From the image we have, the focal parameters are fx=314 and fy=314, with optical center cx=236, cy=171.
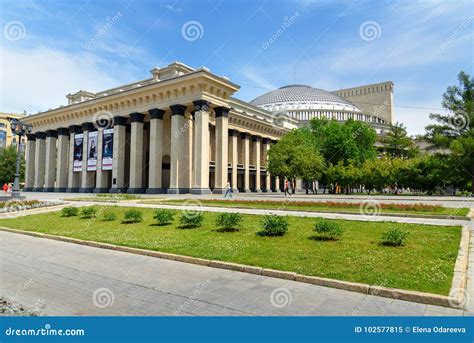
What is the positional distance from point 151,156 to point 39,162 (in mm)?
33429

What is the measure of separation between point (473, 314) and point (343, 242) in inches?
191

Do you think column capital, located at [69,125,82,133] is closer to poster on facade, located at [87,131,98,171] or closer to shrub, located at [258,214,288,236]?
poster on facade, located at [87,131,98,171]

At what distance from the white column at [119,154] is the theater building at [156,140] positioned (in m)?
0.15

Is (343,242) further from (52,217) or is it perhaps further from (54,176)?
(54,176)

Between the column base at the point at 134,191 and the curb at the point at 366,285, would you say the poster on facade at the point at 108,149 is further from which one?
the curb at the point at 366,285

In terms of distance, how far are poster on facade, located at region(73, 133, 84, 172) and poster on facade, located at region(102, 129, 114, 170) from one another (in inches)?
250

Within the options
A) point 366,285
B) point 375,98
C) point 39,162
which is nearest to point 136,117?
point 39,162

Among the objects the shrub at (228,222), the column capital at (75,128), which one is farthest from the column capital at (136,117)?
the shrub at (228,222)

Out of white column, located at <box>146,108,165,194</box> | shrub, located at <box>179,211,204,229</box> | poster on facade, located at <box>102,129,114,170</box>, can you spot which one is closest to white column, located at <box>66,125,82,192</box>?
poster on facade, located at <box>102,129,114,170</box>

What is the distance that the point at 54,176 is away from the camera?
6122 cm

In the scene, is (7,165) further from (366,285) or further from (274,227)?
(366,285)

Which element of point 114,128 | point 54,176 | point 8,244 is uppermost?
point 114,128

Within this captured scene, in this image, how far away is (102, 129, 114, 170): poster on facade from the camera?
48.4 m

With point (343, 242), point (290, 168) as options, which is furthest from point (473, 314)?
point (290, 168)
